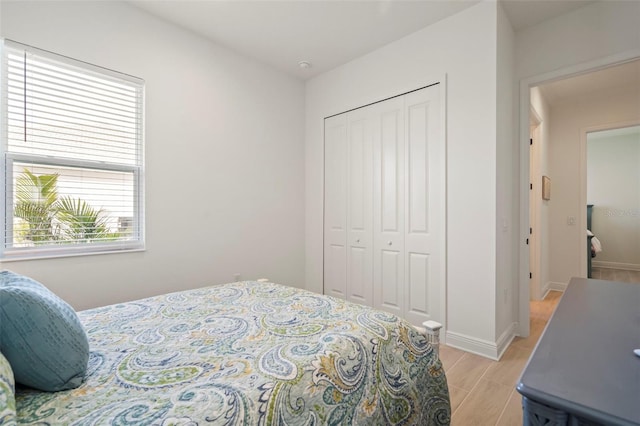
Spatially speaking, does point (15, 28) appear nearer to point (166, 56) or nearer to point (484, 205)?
point (166, 56)

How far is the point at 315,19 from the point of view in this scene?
2627mm

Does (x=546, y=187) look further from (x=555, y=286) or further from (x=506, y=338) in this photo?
(x=506, y=338)

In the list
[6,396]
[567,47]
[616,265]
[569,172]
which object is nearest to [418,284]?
[567,47]

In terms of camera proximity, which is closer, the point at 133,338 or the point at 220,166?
the point at 133,338

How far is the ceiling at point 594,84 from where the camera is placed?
11.0 ft

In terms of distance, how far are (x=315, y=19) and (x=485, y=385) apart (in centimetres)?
319

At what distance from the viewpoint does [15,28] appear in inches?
76.3

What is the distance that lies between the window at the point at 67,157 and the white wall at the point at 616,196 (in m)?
6.45

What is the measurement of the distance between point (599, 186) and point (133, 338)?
21.2 feet

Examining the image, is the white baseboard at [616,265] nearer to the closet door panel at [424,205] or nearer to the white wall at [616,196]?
the white wall at [616,196]

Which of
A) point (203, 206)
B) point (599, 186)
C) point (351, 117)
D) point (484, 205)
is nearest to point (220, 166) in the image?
point (203, 206)

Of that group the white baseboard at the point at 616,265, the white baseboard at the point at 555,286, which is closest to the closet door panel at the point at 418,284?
the white baseboard at the point at 555,286

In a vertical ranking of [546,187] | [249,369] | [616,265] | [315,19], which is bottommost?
[616,265]

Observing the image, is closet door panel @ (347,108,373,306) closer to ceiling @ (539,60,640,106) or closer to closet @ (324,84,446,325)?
closet @ (324,84,446,325)
